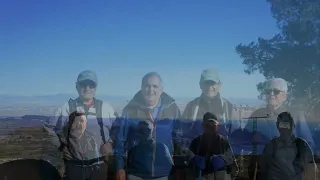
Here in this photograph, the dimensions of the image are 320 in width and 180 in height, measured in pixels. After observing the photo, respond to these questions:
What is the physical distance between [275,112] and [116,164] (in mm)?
1274

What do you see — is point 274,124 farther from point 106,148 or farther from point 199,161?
point 106,148

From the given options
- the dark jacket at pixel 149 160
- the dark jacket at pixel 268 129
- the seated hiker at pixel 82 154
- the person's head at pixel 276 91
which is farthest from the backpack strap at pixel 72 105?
the person's head at pixel 276 91

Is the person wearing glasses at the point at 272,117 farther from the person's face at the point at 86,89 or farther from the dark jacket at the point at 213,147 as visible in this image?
the person's face at the point at 86,89

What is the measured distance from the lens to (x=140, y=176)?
147 inches

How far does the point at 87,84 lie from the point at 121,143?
53 centimetres

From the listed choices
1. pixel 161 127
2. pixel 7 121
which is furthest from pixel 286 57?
pixel 7 121

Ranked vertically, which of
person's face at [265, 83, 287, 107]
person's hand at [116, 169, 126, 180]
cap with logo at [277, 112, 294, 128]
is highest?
person's face at [265, 83, 287, 107]

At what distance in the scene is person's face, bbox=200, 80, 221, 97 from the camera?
11.8 ft

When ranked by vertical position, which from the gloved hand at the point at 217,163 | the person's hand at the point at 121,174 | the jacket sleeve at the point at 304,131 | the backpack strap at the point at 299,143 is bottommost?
the person's hand at the point at 121,174

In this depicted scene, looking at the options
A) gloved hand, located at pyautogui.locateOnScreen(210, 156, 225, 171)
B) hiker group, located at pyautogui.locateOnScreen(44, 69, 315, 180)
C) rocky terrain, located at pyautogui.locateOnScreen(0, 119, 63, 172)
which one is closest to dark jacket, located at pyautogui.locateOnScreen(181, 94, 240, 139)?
hiker group, located at pyautogui.locateOnScreen(44, 69, 315, 180)

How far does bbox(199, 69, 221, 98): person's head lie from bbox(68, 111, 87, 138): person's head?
0.92 m

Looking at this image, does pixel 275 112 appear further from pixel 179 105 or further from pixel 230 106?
pixel 179 105

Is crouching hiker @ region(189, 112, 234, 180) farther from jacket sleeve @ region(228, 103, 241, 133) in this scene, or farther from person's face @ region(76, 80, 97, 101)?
person's face @ region(76, 80, 97, 101)

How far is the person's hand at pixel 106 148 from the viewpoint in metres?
3.64
